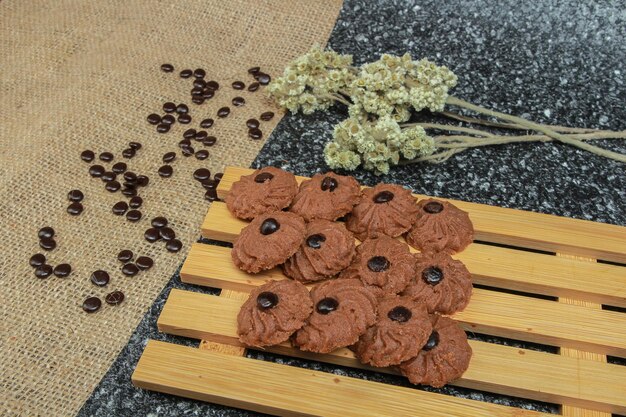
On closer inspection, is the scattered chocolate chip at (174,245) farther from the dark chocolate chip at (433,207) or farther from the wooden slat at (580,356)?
the wooden slat at (580,356)

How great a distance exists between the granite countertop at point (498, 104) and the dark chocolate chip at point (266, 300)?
0.66 ft

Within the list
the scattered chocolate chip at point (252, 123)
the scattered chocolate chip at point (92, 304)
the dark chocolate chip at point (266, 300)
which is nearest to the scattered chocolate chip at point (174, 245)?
the scattered chocolate chip at point (92, 304)

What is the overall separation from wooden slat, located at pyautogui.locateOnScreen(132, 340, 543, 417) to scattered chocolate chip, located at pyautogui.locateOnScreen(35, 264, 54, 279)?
51cm

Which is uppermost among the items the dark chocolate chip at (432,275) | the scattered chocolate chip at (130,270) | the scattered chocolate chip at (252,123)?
the scattered chocolate chip at (252,123)

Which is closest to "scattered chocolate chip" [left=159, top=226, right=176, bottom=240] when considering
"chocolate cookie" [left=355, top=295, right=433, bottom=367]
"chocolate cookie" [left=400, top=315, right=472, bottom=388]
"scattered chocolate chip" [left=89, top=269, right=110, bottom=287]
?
"scattered chocolate chip" [left=89, top=269, right=110, bottom=287]

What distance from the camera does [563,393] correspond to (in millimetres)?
1896

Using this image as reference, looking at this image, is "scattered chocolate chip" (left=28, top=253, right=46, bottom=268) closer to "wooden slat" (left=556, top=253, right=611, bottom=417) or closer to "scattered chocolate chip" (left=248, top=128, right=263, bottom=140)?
"scattered chocolate chip" (left=248, top=128, right=263, bottom=140)

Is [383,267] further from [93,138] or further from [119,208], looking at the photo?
[93,138]

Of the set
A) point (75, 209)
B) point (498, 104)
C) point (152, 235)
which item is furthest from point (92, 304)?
point (498, 104)

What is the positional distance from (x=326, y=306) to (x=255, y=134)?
1032 mm

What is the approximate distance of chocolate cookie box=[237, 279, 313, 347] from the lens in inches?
75.5

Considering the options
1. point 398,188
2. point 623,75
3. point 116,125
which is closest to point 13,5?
point 116,125

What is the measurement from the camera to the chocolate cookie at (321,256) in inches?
82.0

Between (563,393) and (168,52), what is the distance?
211cm
